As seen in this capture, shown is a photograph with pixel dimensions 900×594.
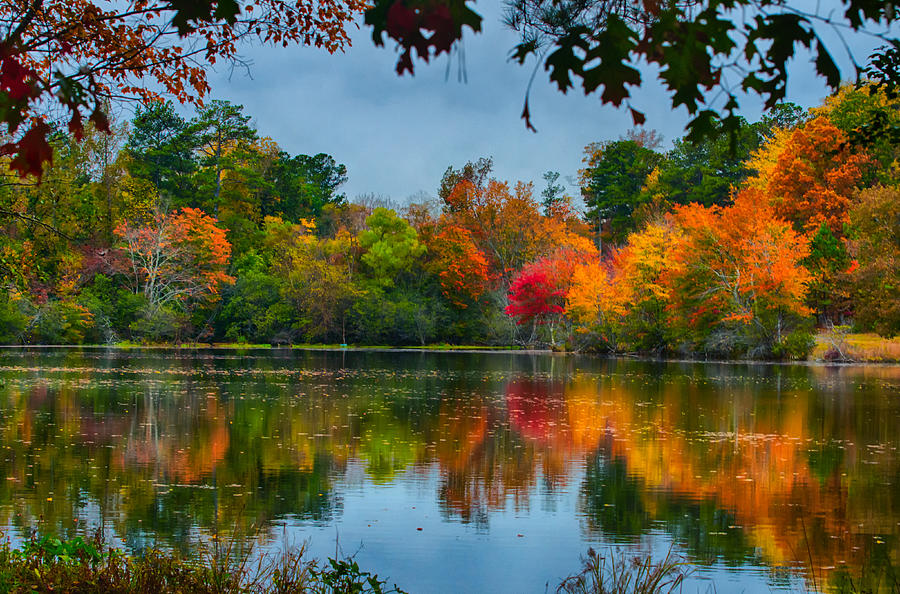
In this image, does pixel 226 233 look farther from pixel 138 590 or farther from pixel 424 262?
pixel 138 590

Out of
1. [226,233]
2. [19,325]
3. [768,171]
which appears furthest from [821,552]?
[226,233]

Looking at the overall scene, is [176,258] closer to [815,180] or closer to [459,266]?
[459,266]

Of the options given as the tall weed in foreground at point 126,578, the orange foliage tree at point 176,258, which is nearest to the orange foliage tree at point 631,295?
the orange foliage tree at point 176,258

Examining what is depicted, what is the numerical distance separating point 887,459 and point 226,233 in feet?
150

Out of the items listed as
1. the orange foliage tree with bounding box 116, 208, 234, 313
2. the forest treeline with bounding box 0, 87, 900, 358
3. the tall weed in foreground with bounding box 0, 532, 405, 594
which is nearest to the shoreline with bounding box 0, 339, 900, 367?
the forest treeline with bounding box 0, 87, 900, 358

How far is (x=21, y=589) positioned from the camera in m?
3.92

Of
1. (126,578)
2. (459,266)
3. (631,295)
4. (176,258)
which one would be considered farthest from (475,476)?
(459,266)

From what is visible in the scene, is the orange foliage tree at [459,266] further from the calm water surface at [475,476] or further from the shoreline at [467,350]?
the calm water surface at [475,476]

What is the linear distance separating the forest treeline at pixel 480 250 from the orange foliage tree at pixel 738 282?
93 millimetres

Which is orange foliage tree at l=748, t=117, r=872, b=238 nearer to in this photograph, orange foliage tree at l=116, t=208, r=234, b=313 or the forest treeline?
the forest treeline

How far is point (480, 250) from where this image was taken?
53.2m

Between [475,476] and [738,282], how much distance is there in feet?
85.8

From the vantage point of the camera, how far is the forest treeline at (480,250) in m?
34.0

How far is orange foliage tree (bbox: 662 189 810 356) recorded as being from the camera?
108ft
